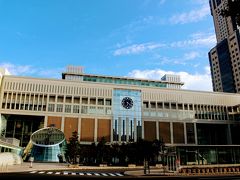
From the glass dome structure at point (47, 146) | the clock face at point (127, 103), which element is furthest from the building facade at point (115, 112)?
the glass dome structure at point (47, 146)

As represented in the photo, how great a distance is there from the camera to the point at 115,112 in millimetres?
97062

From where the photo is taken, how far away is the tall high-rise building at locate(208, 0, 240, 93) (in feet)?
458

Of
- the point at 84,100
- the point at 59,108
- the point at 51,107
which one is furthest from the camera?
the point at 84,100

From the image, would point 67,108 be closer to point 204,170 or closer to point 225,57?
point 204,170

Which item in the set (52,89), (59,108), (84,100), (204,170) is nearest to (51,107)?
(59,108)

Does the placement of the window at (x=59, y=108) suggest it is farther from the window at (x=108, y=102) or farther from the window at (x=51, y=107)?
the window at (x=108, y=102)

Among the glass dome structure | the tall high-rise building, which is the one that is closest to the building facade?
the glass dome structure

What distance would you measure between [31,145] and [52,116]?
42.1ft

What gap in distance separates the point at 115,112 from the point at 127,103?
6.03 m

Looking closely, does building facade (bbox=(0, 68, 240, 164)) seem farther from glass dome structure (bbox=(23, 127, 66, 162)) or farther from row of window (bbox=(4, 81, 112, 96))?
glass dome structure (bbox=(23, 127, 66, 162))

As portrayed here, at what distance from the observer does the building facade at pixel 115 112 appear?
3602 inches

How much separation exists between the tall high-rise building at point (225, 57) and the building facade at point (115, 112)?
121 ft

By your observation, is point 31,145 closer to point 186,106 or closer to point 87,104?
point 87,104

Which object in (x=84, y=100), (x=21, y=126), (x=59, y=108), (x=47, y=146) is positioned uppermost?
(x=84, y=100)
